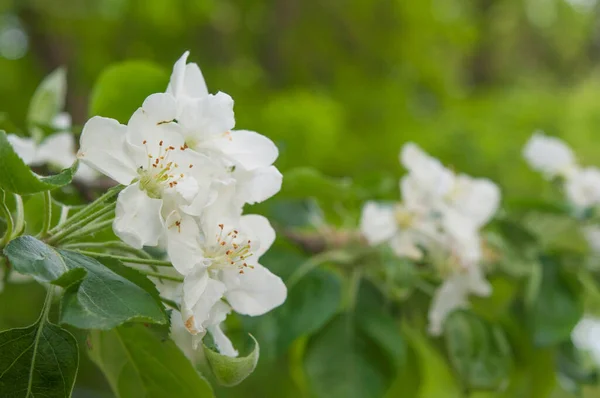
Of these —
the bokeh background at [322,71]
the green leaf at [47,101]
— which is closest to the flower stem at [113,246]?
the green leaf at [47,101]

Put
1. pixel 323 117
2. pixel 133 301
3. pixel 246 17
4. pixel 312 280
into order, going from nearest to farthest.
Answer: pixel 133 301 < pixel 312 280 < pixel 323 117 < pixel 246 17

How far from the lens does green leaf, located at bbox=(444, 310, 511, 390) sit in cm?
61

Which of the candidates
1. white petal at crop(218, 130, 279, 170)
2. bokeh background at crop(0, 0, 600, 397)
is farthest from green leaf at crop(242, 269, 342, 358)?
bokeh background at crop(0, 0, 600, 397)

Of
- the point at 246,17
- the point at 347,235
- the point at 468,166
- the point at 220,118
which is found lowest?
the point at 220,118

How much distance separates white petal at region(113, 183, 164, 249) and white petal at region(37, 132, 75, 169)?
1.04 ft

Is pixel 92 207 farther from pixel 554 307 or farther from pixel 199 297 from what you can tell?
pixel 554 307

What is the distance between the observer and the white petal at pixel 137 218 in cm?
32

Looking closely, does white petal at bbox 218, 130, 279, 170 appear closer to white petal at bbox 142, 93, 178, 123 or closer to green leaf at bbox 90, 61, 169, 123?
white petal at bbox 142, 93, 178, 123

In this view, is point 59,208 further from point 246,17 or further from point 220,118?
point 246,17

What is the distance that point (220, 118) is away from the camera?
0.37 meters

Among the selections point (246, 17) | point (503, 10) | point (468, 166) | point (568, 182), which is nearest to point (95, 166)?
point (568, 182)

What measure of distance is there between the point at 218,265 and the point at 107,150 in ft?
0.28

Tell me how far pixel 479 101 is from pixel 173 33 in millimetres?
953

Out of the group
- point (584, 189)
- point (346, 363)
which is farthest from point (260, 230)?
point (584, 189)
